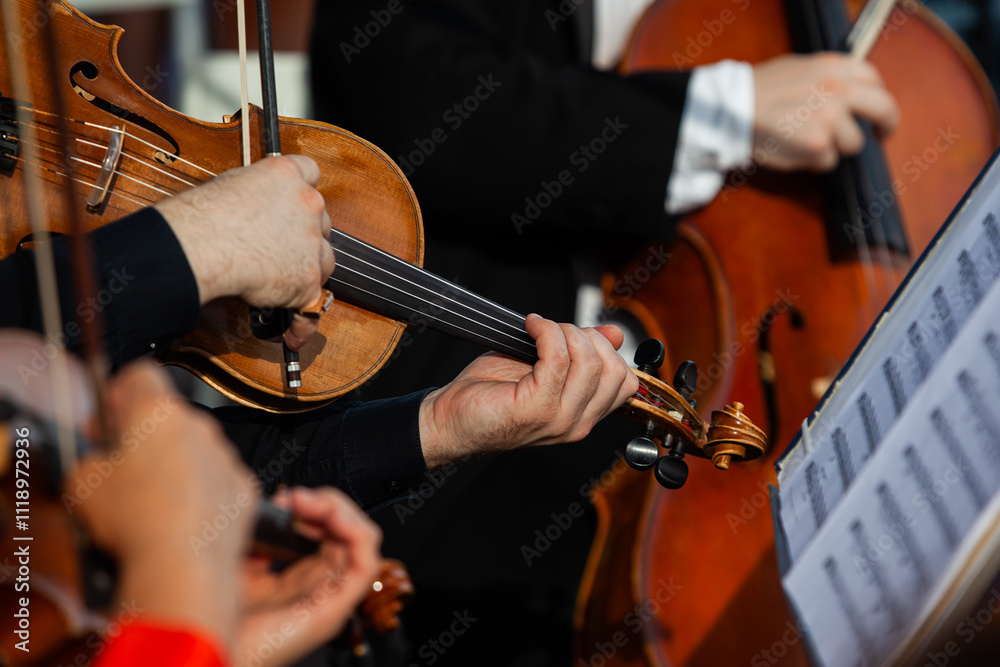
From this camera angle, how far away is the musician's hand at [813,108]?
4.62ft

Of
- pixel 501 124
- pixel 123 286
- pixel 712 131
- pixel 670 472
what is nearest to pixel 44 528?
pixel 123 286

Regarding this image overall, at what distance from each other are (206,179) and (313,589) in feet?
1.59

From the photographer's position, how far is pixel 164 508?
467 mm

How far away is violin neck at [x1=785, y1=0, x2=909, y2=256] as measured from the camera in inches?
54.3

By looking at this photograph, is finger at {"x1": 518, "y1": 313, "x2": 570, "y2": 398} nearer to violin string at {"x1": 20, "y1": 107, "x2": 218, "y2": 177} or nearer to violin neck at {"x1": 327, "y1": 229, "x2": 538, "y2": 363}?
violin neck at {"x1": 327, "y1": 229, "x2": 538, "y2": 363}

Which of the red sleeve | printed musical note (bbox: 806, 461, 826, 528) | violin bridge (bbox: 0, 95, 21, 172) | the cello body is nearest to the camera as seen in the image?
the red sleeve

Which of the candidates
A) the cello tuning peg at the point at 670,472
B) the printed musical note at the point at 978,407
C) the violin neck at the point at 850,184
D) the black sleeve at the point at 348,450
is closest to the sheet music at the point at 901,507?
the printed musical note at the point at 978,407

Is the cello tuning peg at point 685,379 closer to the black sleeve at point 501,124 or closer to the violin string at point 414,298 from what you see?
the violin string at point 414,298

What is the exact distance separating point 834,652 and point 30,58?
0.88 meters

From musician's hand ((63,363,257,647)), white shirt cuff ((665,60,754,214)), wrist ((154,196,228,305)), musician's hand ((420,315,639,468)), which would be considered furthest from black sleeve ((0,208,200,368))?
white shirt cuff ((665,60,754,214))

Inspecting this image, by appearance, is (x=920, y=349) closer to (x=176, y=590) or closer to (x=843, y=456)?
(x=843, y=456)

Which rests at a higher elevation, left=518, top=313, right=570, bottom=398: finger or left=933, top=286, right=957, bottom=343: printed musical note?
left=933, top=286, right=957, bottom=343: printed musical note

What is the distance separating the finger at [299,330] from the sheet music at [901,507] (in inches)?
19.3

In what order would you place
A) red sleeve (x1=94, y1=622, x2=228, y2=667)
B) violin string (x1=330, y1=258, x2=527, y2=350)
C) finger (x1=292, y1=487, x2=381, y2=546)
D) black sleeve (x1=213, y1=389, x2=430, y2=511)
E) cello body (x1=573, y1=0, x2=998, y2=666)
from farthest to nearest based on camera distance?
1. cello body (x1=573, y1=0, x2=998, y2=666)
2. black sleeve (x1=213, y1=389, x2=430, y2=511)
3. violin string (x1=330, y1=258, x2=527, y2=350)
4. finger (x1=292, y1=487, x2=381, y2=546)
5. red sleeve (x1=94, y1=622, x2=228, y2=667)
